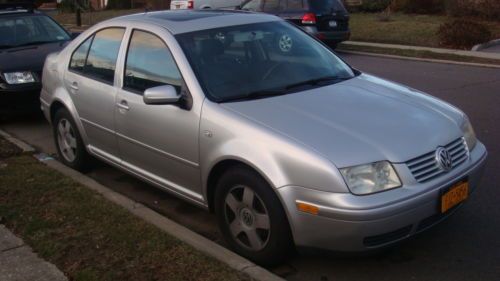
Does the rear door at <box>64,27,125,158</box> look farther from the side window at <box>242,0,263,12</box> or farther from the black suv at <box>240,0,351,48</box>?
the side window at <box>242,0,263,12</box>

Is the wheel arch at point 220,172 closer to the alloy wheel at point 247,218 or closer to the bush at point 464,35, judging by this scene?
the alloy wheel at point 247,218

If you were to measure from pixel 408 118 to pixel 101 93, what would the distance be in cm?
259

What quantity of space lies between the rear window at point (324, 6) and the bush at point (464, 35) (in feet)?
9.53

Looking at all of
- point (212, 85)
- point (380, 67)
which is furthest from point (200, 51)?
point (380, 67)

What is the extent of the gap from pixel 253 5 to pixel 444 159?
12567 millimetres

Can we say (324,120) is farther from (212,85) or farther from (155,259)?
(155,259)

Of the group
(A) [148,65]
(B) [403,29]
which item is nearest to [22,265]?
(A) [148,65]

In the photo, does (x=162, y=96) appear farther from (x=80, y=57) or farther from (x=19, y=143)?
(x=19, y=143)

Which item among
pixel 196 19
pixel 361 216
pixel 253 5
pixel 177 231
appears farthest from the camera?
pixel 253 5

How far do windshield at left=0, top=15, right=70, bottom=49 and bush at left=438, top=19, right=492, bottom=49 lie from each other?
1003 cm

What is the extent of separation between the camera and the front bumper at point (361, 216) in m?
3.24

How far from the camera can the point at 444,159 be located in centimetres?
360

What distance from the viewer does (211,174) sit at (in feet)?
13.1

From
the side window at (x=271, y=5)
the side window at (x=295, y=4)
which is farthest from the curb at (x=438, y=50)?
the side window at (x=271, y=5)
